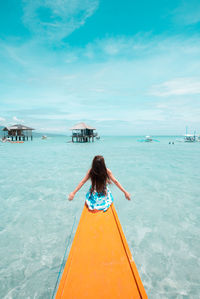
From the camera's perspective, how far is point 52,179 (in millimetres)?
11539

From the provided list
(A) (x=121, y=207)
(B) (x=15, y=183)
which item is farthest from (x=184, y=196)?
(B) (x=15, y=183)

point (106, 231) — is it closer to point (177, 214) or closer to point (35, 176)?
point (177, 214)

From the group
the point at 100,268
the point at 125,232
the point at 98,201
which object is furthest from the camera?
the point at 125,232

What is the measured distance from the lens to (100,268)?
236 cm

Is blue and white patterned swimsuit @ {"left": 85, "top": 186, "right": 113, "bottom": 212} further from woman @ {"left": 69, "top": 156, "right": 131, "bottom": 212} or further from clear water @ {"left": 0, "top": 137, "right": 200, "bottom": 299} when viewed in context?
clear water @ {"left": 0, "top": 137, "right": 200, "bottom": 299}

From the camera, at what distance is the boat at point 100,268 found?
201 centimetres

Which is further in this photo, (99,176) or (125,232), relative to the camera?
(125,232)

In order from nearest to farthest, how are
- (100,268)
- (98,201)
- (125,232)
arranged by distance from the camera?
1. (100,268)
2. (98,201)
3. (125,232)

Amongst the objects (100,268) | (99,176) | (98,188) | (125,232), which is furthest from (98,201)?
(125,232)

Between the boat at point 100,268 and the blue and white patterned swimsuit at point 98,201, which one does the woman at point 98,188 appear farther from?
the boat at point 100,268

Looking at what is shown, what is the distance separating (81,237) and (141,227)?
318 cm

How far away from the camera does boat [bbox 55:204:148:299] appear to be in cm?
201

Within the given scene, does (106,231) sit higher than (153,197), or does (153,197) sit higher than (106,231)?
(106,231)

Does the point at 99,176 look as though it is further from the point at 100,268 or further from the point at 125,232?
the point at 125,232
